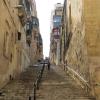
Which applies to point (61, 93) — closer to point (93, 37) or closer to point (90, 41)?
point (90, 41)

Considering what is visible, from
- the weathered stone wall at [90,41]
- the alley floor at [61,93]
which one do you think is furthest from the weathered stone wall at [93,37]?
the alley floor at [61,93]

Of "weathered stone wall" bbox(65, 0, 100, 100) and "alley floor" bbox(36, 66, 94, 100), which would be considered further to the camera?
"weathered stone wall" bbox(65, 0, 100, 100)

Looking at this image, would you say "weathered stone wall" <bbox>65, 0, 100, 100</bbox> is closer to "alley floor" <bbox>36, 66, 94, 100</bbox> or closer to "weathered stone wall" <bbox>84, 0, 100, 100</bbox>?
"weathered stone wall" <bbox>84, 0, 100, 100</bbox>

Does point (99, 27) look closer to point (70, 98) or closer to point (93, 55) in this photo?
point (93, 55)

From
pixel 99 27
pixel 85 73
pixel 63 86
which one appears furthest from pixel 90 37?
pixel 63 86

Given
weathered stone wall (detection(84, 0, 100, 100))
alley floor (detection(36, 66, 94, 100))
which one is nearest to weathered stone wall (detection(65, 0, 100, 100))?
weathered stone wall (detection(84, 0, 100, 100))

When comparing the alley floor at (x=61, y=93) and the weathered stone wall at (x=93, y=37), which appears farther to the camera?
the weathered stone wall at (x=93, y=37)

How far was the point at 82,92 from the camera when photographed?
15609 mm

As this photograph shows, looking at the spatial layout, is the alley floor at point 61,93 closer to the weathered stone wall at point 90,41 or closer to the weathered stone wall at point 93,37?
the weathered stone wall at point 90,41

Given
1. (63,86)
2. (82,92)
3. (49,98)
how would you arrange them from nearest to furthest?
(49,98)
(82,92)
(63,86)

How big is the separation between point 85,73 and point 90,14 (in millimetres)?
3118

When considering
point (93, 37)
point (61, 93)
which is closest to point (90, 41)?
point (93, 37)

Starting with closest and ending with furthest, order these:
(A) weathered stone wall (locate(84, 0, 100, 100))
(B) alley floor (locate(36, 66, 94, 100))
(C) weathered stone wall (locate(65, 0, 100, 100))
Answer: (B) alley floor (locate(36, 66, 94, 100)) → (A) weathered stone wall (locate(84, 0, 100, 100)) → (C) weathered stone wall (locate(65, 0, 100, 100))

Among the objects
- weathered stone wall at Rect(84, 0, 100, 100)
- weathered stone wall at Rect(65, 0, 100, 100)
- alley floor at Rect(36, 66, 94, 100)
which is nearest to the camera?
alley floor at Rect(36, 66, 94, 100)
